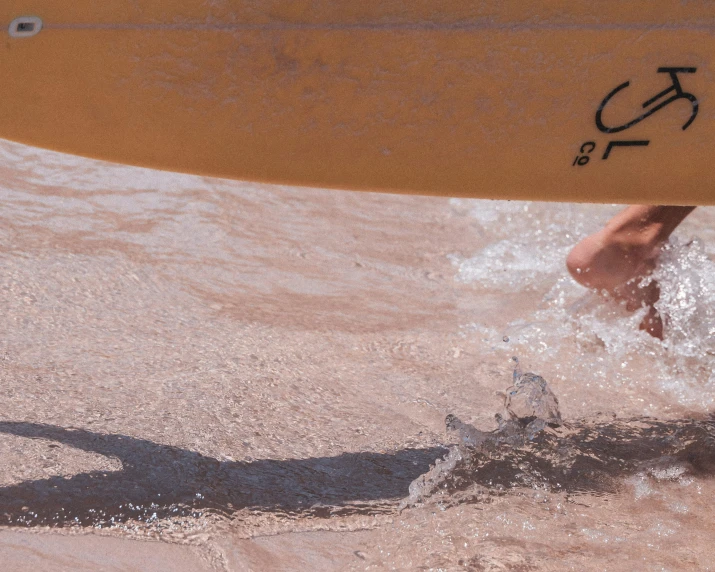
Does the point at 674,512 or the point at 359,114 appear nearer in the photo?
the point at 674,512

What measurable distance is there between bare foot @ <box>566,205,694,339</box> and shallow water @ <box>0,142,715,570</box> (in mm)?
43

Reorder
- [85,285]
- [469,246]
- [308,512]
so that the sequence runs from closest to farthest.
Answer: [308,512], [85,285], [469,246]

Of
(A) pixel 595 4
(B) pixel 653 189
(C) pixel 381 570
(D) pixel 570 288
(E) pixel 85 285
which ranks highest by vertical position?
(A) pixel 595 4

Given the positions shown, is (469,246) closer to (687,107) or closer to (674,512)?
(687,107)

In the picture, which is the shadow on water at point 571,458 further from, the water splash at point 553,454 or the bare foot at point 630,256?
the bare foot at point 630,256

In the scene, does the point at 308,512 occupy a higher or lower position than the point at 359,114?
lower

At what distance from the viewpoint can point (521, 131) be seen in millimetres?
1572

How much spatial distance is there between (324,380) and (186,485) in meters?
0.48

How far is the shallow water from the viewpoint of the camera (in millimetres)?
1309

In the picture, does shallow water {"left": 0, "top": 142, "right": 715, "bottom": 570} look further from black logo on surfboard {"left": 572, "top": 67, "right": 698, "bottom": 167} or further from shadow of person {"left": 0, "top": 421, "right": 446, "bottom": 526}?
black logo on surfboard {"left": 572, "top": 67, "right": 698, "bottom": 167}

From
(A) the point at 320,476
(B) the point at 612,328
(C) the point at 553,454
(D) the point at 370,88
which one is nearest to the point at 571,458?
(C) the point at 553,454

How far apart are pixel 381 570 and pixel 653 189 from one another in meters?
0.89

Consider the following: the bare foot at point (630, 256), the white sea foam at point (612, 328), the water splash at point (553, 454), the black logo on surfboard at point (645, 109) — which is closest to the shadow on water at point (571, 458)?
the water splash at point (553, 454)

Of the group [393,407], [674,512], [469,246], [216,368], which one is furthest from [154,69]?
[469,246]
